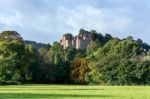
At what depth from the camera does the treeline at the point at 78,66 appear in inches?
3922

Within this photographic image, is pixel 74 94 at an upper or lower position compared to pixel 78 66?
lower

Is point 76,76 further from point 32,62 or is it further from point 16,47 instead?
point 16,47

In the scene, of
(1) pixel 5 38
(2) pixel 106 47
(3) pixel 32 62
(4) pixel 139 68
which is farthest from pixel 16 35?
(4) pixel 139 68

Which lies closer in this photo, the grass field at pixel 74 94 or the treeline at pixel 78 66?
the grass field at pixel 74 94

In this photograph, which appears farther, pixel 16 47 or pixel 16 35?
pixel 16 35

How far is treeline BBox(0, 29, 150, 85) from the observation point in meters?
99.6

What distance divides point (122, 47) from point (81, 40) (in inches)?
3193

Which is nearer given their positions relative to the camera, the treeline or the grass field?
the grass field

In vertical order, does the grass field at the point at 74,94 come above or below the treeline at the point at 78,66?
below

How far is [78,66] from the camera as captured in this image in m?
118

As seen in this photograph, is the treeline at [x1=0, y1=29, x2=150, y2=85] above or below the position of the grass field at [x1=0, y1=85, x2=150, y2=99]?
above

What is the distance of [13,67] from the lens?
98.8 m

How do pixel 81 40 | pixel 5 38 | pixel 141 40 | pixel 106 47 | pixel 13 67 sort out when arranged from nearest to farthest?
pixel 13 67 → pixel 5 38 → pixel 106 47 → pixel 141 40 → pixel 81 40

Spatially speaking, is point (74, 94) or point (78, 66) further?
point (78, 66)
